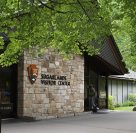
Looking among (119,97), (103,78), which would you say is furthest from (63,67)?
(119,97)

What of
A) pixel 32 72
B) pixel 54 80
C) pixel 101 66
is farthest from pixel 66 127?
pixel 101 66

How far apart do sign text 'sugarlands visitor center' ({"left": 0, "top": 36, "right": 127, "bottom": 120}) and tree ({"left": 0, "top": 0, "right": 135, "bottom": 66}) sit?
8.85 metres

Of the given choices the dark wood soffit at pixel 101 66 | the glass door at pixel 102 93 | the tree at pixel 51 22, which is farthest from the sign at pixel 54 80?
the tree at pixel 51 22

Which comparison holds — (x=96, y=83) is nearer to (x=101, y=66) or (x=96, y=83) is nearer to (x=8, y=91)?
(x=101, y=66)

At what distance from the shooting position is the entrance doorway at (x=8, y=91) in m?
20.8

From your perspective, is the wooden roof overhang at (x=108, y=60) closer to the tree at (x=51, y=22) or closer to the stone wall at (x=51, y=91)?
the stone wall at (x=51, y=91)

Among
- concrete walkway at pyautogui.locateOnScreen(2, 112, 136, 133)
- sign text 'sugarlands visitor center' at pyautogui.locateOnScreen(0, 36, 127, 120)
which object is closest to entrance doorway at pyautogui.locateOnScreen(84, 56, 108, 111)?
sign text 'sugarlands visitor center' at pyautogui.locateOnScreen(0, 36, 127, 120)

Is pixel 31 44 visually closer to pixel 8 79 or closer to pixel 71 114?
pixel 8 79

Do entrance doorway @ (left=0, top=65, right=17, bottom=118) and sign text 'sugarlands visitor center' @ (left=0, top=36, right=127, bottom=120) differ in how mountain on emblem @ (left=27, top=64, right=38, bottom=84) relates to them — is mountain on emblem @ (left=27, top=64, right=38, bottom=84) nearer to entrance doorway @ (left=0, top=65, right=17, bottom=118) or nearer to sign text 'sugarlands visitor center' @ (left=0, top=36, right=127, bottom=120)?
sign text 'sugarlands visitor center' @ (left=0, top=36, right=127, bottom=120)

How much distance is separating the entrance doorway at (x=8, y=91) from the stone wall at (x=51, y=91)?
471 mm

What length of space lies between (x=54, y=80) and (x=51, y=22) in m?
12.5

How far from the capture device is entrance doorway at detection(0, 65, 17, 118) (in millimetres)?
20812

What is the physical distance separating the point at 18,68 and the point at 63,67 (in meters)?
3.43

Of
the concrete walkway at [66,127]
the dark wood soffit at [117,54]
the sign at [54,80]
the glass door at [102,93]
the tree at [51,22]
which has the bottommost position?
the concrete walkway at [66,127]
